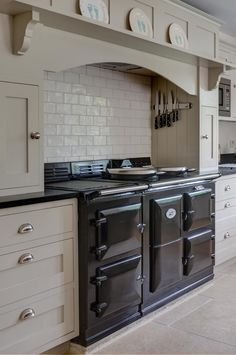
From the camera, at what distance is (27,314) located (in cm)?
203

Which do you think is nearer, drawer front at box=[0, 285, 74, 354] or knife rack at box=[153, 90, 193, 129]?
→ drawer front at box=[0, 285, 74, 354]

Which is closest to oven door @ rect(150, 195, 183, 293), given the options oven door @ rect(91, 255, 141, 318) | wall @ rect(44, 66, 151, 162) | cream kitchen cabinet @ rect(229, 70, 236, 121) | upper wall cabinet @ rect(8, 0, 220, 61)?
oven door @ rect(91, 255, 141, 318)

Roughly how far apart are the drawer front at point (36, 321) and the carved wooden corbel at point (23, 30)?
48.1 inches

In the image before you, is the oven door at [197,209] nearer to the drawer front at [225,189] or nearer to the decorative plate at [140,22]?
the drawer front at [225,189]

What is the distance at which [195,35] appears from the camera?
3.38 meters

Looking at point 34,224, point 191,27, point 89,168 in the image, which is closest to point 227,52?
point 191,27

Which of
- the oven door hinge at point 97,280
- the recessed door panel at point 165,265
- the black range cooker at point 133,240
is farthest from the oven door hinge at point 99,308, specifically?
the recessed door panel at point 165,265

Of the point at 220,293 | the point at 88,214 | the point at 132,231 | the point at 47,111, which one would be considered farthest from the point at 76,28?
the point at 220,293

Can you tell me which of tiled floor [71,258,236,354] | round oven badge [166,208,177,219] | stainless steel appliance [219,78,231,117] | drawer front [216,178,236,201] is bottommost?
tiled floor [71,258,236,354]

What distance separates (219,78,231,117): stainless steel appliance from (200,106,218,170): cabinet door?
598 millimetres

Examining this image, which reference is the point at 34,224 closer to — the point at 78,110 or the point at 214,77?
the point at 78,110

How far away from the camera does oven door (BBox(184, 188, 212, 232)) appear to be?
3002mm

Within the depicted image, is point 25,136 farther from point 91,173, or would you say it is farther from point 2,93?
point 91,173

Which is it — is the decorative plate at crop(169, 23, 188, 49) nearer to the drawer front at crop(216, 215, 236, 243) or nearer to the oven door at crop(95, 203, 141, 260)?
the oven door at crop(95, 203, 141, 260)
